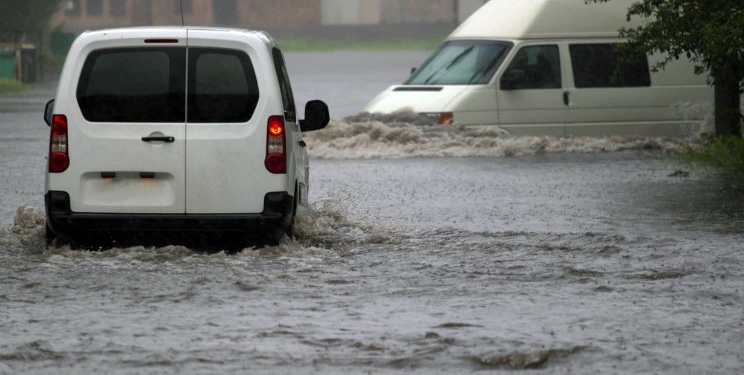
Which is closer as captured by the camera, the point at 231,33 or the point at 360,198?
the point at 231,33

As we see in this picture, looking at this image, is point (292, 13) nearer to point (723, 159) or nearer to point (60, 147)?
point (723, 159)

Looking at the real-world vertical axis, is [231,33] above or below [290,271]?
above

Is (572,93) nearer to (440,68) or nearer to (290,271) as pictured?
(440,68)

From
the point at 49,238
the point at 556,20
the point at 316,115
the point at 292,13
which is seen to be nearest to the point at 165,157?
the point at 49,238

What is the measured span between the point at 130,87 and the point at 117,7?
9304cm

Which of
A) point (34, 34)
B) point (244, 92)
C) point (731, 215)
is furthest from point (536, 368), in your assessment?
point (34, 34)

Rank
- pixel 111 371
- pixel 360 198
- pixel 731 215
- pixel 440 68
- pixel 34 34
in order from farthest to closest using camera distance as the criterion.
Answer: pixel 34 34, pixel 440 68, pixel 360 198, pixel 731 215, pixel 111 371

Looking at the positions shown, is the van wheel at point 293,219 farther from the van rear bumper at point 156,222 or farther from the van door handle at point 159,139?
the van door handle at point 159,139

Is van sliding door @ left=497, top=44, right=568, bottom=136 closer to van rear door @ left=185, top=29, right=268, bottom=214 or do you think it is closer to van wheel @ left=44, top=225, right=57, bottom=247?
van rear door @ left=185, top=29, right=268, bottom=214

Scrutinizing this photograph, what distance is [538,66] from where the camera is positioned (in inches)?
914

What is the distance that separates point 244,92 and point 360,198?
5.50 meters

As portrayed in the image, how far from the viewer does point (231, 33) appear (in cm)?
1162

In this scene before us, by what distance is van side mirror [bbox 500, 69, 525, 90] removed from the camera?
22.7 meters

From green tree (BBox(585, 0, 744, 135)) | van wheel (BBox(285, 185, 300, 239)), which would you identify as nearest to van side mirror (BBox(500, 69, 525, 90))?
green tree (BBox(585, 0, 744, 135))
